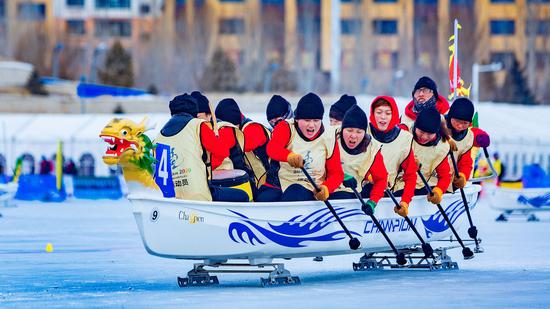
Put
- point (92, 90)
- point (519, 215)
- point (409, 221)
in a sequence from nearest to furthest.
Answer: point (409, 221) < point (519, 215) < point (92, 90)

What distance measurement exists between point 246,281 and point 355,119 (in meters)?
1.93

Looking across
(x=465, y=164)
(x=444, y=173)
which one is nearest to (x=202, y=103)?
(x=444, y=173)

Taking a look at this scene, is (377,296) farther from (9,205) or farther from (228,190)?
(9,205)

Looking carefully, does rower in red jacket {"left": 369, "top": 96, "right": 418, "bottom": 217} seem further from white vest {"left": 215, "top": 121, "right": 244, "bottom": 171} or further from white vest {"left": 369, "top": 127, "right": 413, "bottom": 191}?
white vest {"left": 215, "top": 121, "right": 244, "bottom": 171}

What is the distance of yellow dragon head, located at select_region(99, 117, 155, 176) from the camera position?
13.9m

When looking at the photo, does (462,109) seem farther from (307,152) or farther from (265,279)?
(265,279)

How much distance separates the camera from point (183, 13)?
330 ft

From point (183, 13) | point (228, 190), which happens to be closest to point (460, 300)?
point (228, 190)

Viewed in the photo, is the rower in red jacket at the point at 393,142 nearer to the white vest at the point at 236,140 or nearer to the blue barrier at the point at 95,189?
the white vest at the point at 236,140

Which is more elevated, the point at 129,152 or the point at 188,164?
the point at 129,152

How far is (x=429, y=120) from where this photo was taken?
16.2 metres

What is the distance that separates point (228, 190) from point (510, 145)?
39163mm

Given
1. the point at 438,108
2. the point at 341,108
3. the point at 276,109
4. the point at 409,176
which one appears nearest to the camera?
the point at 276,109

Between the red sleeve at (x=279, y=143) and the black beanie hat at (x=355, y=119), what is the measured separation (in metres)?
0.63
